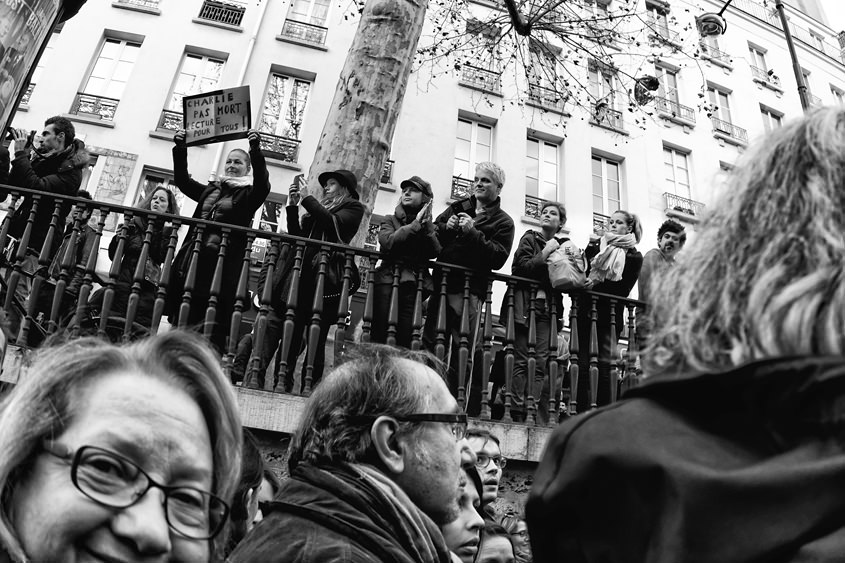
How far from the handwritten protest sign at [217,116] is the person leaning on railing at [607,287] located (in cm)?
305

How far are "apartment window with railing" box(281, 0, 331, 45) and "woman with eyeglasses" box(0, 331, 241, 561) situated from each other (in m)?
17.7

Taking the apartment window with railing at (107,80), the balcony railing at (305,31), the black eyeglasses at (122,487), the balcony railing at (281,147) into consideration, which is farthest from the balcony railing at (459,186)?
the black eyeglasses at (122,487)

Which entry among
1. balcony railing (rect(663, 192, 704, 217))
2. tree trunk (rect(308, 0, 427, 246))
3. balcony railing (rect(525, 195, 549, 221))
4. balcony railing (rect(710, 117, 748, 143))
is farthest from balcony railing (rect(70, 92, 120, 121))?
balcony railing (rect(710, 117, 748, 143))

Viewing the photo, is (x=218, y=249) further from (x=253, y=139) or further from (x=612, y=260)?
(x=612, y=260)

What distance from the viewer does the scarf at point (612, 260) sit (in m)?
6.26

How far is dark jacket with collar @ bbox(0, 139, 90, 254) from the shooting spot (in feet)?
18.9

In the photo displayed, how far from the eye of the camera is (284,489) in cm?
216

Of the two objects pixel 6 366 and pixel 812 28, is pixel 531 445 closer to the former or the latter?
pixel 6 366

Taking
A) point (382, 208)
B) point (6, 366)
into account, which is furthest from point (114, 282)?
point (382, 208)

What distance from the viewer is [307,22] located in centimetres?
1886

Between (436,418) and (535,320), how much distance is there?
348 centimetres

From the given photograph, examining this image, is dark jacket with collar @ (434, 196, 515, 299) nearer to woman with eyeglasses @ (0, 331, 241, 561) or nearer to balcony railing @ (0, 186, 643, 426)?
balcony railing @ (0, 186, 643, 426)

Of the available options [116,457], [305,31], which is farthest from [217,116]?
[305,31]

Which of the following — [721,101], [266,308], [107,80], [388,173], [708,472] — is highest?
[721,101]
